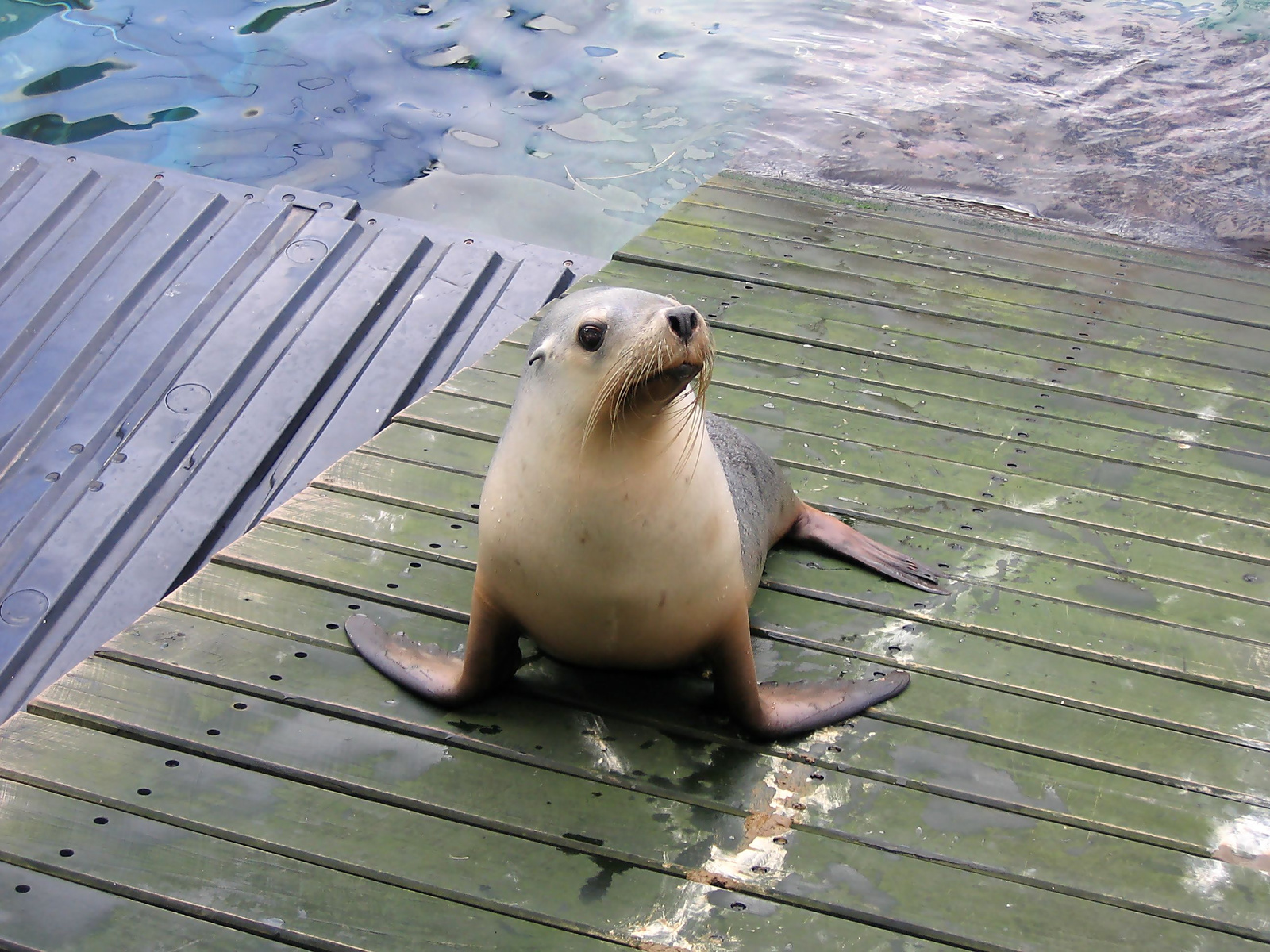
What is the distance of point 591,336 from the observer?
7.15ft

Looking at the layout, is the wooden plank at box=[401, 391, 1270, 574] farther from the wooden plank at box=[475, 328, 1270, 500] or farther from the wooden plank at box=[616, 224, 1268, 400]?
the wooden plank at box=[616, 224, 1268, 400]

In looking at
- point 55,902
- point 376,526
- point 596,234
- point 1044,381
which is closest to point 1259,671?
point 1044,381

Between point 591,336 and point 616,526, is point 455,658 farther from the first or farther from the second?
point 591,336

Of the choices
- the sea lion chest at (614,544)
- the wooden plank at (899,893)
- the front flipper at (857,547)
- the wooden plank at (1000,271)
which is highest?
the sea lion chest at (614,544)

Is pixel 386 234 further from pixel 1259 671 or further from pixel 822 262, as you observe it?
pixel 1259 671

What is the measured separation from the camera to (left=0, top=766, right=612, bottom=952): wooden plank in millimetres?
2041

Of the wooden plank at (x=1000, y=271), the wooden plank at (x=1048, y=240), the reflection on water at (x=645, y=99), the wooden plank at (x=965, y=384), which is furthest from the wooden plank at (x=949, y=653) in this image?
the reflection on water at (x=645, y=99)

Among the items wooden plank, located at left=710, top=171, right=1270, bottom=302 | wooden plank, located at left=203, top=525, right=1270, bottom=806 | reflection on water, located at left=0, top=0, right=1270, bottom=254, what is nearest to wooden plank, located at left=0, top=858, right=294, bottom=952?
wooden plank, located at left=203, top=525, right=1270, bottom=806

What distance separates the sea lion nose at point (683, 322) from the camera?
204cm

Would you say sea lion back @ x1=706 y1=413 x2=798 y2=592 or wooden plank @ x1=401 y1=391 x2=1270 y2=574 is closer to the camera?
sea lion back @ x1=706 y1=413 x2=798 y2=592

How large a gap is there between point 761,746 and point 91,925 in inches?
51.5

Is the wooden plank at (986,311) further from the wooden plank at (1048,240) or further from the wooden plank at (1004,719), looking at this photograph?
the wooden plank at (1004,719)

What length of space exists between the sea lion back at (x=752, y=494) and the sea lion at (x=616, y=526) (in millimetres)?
197

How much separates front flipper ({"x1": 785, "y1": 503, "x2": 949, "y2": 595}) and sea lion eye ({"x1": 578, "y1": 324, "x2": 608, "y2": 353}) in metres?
1.14
